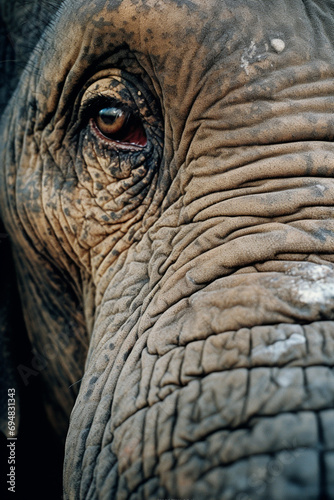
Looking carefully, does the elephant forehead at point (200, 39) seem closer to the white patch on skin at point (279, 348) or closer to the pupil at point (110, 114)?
the pupil at point (110, 114)

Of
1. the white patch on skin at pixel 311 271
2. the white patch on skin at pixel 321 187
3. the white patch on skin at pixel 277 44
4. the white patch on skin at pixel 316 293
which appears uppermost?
the white patch on skin at pixel 277 44

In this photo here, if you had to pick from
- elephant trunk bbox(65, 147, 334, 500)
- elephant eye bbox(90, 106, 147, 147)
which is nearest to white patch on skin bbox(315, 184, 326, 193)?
elephant trunk bbox(65, 147, 334, 500)

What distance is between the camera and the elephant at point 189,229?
3.61 feet

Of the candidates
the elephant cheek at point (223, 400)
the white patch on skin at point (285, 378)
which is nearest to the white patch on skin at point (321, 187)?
the elephant cheek at point (223, 400)

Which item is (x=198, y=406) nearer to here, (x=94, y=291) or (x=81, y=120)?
(x=94, y=291)

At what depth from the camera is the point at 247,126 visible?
1517 millimetres

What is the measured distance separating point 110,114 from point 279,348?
1018 mm

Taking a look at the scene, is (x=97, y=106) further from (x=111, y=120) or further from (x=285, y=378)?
(x=285, y=378)

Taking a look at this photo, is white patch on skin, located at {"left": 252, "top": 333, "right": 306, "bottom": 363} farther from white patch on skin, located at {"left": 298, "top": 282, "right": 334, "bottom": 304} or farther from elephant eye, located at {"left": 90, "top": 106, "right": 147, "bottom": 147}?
elephant eye, located at {"left": 90, "top": 106, "right": 147, "bottom": 147}

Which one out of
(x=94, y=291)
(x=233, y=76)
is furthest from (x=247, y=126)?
(x=94, y=291)

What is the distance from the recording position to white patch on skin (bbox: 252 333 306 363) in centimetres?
114

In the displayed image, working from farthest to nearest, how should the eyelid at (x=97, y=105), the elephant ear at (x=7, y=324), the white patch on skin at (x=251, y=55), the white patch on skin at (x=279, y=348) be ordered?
the elephant ear at (x=7, y=324) → the eyelid at (x=97, y=105) → the white patch on skin at (x=251, y=55) → the white patch on skin at (x=279, y=348)

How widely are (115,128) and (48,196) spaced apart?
421 mm

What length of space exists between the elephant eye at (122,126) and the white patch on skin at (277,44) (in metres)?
0.48
